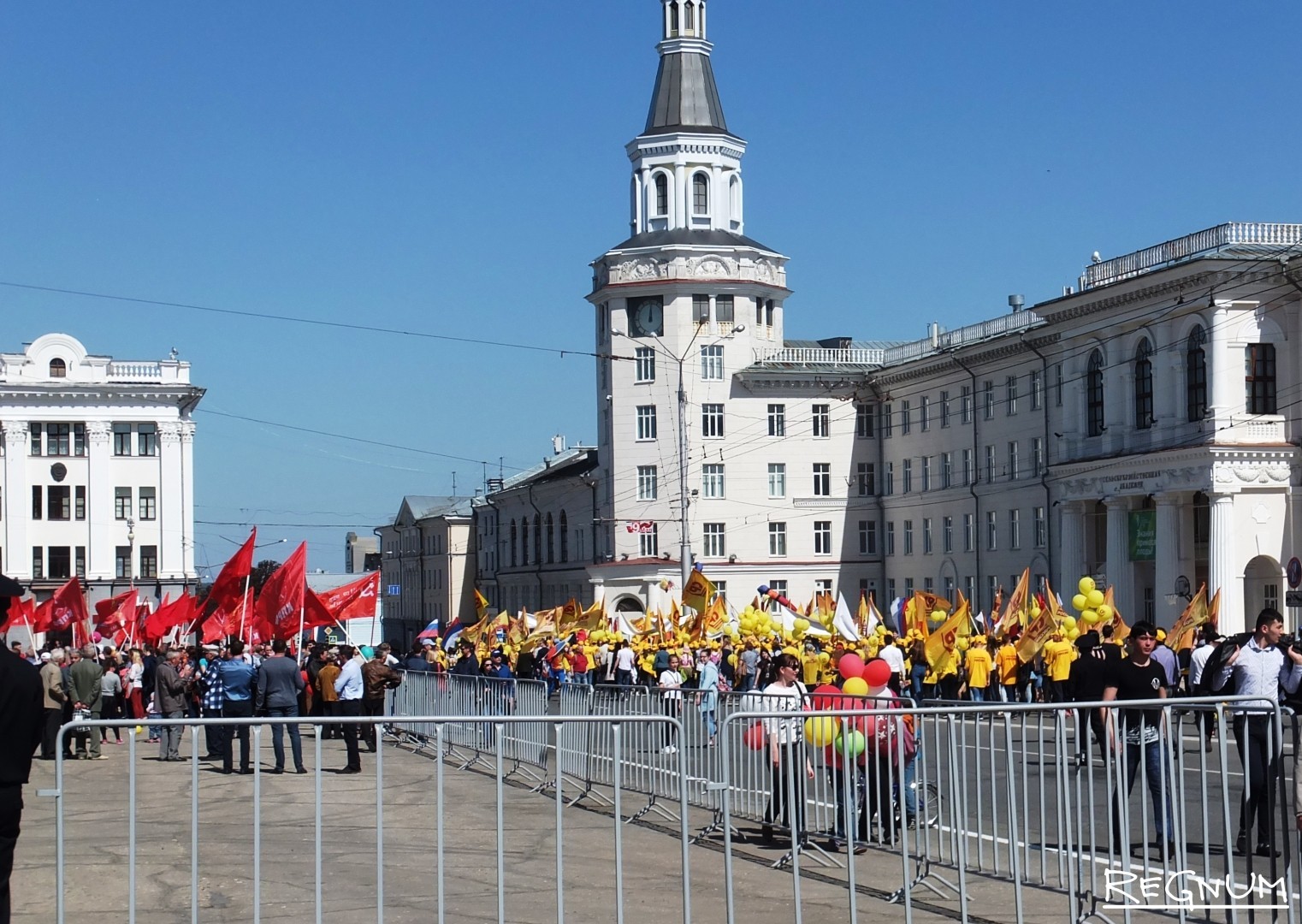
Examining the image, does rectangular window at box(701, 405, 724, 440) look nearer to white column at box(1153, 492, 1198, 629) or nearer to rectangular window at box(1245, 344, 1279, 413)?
white column at box(1153, 492, 1198, 629)

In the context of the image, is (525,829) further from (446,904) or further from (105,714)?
(105,714)

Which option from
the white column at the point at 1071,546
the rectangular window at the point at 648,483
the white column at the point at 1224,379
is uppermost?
the white column at the point at 1224,379

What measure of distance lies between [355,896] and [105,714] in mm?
24202

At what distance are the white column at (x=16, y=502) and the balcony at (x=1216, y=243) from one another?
204ft

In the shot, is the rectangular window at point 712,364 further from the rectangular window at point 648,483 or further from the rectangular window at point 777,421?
the rectangular window at point 648,483

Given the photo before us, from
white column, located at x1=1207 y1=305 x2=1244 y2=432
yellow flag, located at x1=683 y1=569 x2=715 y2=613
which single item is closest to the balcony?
white column, located at x1=1207 y1=305 x2=1244 y2=432

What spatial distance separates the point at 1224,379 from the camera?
52.2 m

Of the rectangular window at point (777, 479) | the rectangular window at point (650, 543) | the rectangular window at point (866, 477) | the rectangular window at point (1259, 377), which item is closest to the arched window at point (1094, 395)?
the rectangular window at point (1259, 377)

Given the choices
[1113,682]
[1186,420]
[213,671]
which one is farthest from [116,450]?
[1113,682]

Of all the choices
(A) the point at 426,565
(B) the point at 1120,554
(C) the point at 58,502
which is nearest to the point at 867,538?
(B) the point at 1120,554

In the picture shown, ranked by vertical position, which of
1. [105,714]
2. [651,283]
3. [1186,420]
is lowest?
[105,714]

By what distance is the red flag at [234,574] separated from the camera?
114ft

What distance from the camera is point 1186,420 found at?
54.2m

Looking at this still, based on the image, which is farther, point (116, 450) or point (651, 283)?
point (116, 450)
